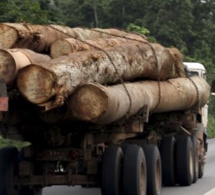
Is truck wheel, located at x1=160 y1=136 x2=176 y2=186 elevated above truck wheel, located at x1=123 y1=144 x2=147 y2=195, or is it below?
below

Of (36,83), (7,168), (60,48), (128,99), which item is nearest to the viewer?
(36,83)

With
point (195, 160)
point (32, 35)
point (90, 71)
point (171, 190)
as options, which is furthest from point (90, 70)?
point (195, 160)

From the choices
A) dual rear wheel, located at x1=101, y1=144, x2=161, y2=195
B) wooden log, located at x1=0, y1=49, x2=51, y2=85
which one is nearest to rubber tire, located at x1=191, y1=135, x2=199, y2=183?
dual rear wheel, located at x1=101, y1=144, x2=161, y2=195

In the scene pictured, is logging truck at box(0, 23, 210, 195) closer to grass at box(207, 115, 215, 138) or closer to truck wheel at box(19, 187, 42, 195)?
truck wheel at box(19, 187, 42, 195)

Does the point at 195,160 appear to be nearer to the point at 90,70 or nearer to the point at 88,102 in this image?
the point at 90,70

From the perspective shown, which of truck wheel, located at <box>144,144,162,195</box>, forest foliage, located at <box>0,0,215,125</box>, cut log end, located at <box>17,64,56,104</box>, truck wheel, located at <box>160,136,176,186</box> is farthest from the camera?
forest foliage, located at <box>0,0,215,125</box>

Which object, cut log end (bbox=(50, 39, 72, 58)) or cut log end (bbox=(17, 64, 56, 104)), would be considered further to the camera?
cut log end (bbox=(50, 39, 72, 58))

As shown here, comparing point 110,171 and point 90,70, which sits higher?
point 90,70

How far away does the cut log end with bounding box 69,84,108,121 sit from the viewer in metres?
11.6

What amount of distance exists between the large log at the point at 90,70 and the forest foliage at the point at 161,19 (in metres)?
31.5

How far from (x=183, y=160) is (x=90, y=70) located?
583 cm

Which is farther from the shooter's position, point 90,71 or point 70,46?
point 70,46

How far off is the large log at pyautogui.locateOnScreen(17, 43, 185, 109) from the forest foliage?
3154 cm

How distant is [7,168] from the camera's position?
13742 mm
